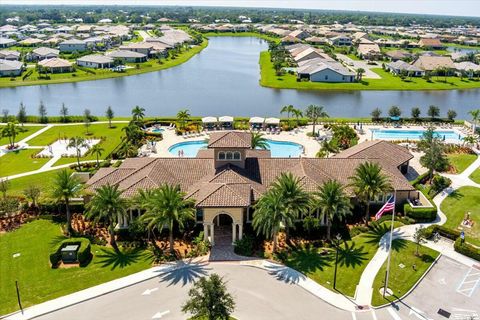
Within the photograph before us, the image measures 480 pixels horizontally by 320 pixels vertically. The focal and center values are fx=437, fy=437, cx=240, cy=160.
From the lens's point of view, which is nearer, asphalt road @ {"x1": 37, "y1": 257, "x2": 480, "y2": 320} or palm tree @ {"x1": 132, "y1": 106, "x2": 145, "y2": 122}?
asphalt road @ {"x1": 37, "y1": 257, "x2": 480, "y2": 320}

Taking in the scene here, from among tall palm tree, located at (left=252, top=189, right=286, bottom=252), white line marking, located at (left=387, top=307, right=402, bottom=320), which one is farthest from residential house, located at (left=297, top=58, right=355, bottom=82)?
white line marking, located at (left=387, top=307, right=402, bottom=320)

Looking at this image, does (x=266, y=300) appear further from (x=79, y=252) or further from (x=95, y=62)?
(x=95, y=62)

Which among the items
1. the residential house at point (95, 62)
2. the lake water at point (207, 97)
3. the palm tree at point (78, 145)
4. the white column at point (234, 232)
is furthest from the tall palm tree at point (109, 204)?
the residential house at point (95, 62)

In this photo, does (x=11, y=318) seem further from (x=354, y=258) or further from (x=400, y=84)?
(x=400, y=84)

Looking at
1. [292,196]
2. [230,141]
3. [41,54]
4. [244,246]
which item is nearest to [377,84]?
[230,141]

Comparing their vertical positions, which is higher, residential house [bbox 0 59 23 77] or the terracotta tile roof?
the terracotta tile roof

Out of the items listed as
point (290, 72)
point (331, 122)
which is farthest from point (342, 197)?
point (290, 72)

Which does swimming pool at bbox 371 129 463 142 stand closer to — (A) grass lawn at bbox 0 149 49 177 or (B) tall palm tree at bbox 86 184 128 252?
(B) tall palm tree at bbox 86 184 128 252
